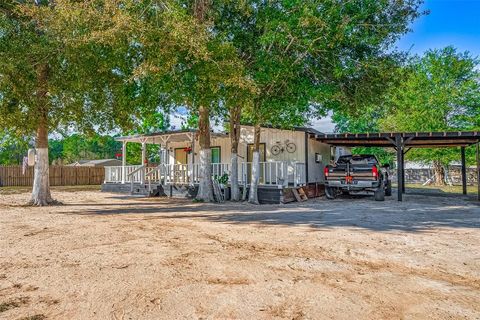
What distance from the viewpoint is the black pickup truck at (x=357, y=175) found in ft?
42.8

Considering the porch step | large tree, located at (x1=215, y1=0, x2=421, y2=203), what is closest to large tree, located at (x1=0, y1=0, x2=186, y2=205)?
large tree, located at (x1=215, y1=0, x2=421, y2=203)

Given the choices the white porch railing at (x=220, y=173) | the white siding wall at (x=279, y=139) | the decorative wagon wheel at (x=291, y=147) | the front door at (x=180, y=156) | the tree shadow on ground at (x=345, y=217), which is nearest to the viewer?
the tree shadow on ground at (x=345, y=217)

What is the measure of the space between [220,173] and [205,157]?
2.62 metres

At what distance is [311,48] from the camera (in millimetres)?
10023

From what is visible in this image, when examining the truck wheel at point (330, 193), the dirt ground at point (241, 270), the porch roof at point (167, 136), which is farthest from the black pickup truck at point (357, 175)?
the porch roof at point (167, 136)

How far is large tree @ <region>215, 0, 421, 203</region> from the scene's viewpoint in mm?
9648

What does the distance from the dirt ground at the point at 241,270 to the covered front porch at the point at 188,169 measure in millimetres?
6230

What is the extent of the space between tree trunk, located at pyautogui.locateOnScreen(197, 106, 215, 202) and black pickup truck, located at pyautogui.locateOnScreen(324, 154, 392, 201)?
4.94 m

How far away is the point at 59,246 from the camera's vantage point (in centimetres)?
571

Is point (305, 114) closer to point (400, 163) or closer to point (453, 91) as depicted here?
point (400, 163)

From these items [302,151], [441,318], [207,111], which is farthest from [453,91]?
[441,318]

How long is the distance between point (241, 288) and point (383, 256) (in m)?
2.53

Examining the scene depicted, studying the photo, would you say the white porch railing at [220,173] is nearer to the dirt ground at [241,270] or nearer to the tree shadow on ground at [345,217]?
the tree shadow on ground at [345,217]

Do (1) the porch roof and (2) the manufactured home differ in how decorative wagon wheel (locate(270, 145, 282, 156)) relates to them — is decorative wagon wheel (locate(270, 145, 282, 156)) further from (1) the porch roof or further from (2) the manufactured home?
(1) the porch roof
